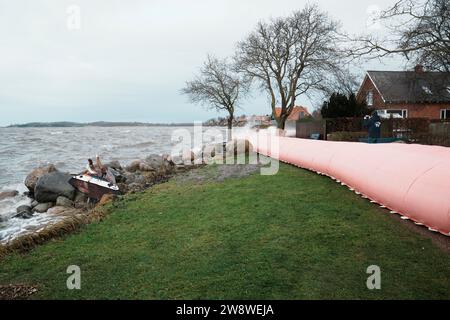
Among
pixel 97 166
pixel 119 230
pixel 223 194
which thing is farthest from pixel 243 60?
pixel 119 230

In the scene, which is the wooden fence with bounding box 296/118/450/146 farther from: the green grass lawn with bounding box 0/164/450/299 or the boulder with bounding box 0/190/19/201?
the boulder with bounding box 0/190/19/201

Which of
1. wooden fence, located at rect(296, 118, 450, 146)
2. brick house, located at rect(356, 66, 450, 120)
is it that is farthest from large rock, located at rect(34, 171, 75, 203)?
brick house, located at rect(356, 66, 450, 120)

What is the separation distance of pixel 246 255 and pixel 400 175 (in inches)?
142

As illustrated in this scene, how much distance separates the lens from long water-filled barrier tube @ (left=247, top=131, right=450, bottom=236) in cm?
591

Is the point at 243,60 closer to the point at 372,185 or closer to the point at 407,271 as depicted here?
the point at 372,185

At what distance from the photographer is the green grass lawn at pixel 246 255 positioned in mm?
4559

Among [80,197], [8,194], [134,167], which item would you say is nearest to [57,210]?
[80,197]

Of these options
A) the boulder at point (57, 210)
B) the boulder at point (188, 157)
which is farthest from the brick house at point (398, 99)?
the boulder at point (57, 210)

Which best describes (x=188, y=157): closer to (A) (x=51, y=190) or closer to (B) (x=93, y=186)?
(B) (x=93, y=186)

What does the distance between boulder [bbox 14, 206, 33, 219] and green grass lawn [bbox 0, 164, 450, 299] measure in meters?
5.31

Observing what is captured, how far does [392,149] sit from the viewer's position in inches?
324

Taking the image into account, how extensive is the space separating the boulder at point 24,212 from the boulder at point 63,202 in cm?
101

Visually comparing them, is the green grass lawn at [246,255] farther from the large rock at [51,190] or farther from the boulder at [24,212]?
the large rock at [51,190]

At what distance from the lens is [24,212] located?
12508 mm
